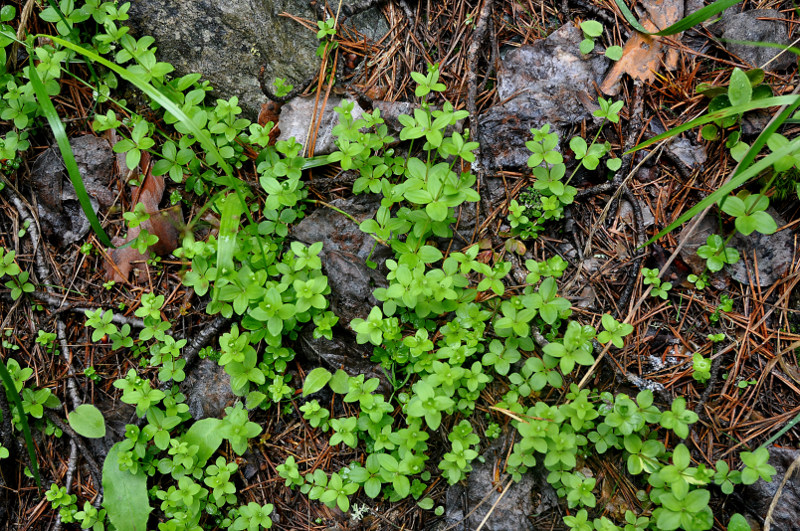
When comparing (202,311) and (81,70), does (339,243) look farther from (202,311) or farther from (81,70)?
(81,70)

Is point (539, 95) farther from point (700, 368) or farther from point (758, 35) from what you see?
point (700, 368)

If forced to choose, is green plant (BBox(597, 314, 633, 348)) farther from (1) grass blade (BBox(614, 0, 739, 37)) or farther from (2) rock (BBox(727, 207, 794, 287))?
(1) grass blade (BBox(614, 0, 739, 37))

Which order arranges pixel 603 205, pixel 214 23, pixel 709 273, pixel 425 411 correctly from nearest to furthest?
pixel 425 411 < pixel 709 273 < pixel 603 205 < pixel 214 23

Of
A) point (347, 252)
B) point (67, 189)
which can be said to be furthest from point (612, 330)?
point (67, 189)

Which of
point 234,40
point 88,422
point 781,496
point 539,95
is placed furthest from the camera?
point 234,40

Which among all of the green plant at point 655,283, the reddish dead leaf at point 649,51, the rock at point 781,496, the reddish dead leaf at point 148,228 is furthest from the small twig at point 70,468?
the reddish dead leaf at point 649,51

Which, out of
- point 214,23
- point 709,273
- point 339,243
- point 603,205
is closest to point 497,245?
point 603,205
